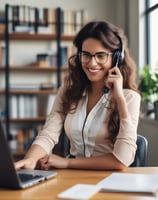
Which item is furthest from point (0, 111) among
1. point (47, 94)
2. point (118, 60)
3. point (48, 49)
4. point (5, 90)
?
point (118, 60)

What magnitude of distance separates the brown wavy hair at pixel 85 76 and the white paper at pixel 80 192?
55cm

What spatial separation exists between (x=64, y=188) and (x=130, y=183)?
22cm

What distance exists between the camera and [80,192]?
44.8 inches

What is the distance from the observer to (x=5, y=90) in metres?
4.54

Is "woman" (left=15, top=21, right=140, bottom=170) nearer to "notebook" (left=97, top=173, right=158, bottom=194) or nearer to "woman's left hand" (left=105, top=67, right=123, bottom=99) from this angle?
"woman's left hand" (left=105, top=67, right=123, bottom=99)

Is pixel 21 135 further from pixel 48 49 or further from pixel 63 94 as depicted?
pixel 63 94

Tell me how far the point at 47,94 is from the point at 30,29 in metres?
0.82

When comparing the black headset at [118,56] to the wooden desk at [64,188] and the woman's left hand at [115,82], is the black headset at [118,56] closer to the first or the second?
the woman's left hand at [115,82]

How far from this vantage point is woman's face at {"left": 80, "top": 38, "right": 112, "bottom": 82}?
1.74 metres

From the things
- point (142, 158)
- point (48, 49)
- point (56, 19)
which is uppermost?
point (56, 19)

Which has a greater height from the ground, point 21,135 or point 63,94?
point 63,94

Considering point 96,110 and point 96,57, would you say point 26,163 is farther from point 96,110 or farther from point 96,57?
point 96,57

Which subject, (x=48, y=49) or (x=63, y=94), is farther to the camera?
(x=48, y=49)

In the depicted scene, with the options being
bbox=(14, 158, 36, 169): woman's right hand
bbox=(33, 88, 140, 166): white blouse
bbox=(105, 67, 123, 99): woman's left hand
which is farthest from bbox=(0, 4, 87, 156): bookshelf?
bbox=(14, 158, 36, 169): woman's right hand
